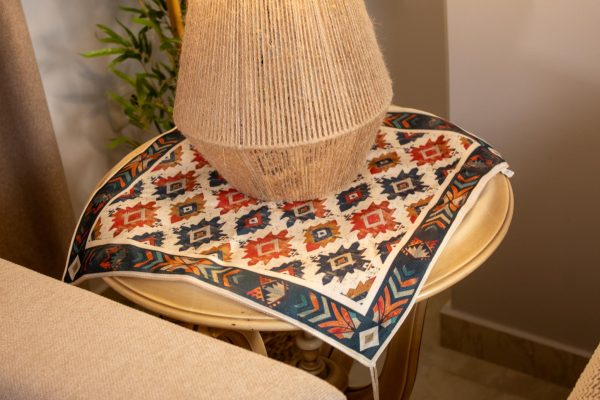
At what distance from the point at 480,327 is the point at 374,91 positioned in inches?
32.8

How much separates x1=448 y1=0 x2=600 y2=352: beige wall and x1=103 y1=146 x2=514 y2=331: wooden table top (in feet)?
1.16

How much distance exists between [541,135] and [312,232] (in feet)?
1.82

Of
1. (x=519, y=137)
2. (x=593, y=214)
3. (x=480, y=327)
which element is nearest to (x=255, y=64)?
(x=519, y=137)

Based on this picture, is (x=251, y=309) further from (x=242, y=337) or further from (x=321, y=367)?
(x=321, y=367)

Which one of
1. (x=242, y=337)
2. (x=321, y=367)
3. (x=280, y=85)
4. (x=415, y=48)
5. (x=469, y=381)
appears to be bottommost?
(x=469, y=381)

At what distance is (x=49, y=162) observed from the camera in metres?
1.41

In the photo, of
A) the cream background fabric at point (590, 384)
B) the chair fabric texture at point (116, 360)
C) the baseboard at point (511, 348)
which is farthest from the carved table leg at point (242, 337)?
the baseboard at point (511, 348)

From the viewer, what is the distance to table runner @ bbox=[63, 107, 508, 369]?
2.83ft

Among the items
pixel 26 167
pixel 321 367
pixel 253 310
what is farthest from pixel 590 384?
pixel 26 167

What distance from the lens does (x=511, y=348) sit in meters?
1.59

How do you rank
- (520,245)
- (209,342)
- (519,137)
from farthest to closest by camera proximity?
(520,245), (519,137), (209,342)

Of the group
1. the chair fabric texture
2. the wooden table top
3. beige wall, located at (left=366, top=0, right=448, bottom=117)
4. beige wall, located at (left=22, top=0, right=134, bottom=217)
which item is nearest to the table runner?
the wooden table top

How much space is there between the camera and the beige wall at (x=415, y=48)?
1.72 m

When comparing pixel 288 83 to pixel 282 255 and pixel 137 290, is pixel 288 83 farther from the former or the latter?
pixel 137 290
